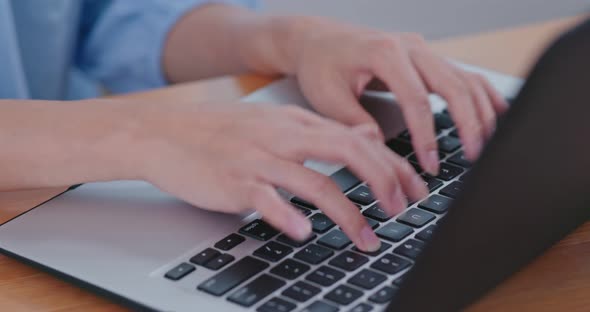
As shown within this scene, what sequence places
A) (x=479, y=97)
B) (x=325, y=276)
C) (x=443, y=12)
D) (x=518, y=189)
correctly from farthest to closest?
1. (x=443, y=12)
2. (x=479, y=97)
3. (x=325, y=276)
4. (x=518, y=189)

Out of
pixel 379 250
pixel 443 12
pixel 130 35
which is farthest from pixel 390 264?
pixel 443 12

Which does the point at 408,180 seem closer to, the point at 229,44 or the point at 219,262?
the point at 219,262

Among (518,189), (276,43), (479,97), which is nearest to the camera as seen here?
(518,189)

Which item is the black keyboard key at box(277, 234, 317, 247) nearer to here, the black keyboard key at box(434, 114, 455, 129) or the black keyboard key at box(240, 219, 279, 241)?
the black keyboard key at box(240, 219, 279, 241)

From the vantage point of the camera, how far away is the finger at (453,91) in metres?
0.70

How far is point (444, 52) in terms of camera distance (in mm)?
970

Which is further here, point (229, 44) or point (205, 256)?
point (229, 44)

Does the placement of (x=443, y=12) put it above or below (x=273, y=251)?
below

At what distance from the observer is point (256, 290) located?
521 mm

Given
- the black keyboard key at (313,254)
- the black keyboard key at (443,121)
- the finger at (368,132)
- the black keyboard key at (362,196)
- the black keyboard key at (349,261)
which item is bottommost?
the black keyboard key at (349,261)

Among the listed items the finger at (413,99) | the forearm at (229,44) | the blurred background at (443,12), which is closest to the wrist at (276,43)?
the forearm at (229,44)

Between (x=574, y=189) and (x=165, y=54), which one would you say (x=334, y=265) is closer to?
(x=574, y=189)

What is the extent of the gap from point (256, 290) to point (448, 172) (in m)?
0.21

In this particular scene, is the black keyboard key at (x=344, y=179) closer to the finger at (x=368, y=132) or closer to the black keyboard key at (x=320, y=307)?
the finger at (x=368, y=132)
